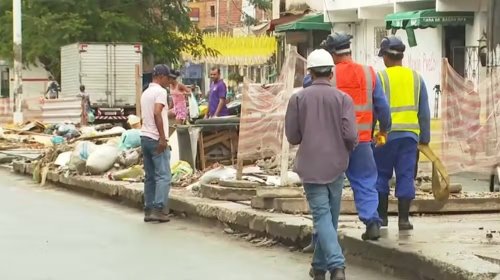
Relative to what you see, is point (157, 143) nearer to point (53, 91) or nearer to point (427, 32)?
point (427, 32)

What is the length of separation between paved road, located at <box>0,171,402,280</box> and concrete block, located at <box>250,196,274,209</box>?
0.49m

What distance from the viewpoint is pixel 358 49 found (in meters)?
32.4

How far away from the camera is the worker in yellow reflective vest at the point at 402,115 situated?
8586 millimetres

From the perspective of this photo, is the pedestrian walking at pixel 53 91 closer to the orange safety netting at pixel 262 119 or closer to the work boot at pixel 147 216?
the orange safety netting at pixel 262 119

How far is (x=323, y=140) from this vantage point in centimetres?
708

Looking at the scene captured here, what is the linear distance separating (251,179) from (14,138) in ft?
47.5

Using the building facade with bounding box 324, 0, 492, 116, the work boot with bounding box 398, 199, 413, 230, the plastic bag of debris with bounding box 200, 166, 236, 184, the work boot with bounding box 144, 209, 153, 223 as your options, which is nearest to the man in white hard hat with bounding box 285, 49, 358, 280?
the work boot with bounding box 398, 199, 413, 230

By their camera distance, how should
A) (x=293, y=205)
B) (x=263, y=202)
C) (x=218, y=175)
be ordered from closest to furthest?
1. (x=293, y=205)
2. (x=263, y=202)
3. (x=218, y=175)

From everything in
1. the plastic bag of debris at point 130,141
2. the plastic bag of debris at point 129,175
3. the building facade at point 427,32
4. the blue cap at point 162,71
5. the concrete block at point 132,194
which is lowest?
the concrete block at point 132,194

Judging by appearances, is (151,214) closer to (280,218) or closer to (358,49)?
(280,218)

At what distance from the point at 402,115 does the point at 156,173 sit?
12.6 ft

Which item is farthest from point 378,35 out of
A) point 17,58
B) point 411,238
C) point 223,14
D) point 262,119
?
point 223,14

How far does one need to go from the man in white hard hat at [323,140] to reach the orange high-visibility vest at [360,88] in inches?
29.6

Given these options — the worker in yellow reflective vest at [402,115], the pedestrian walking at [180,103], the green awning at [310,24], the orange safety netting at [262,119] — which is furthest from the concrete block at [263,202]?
the green awning at [310,24]
